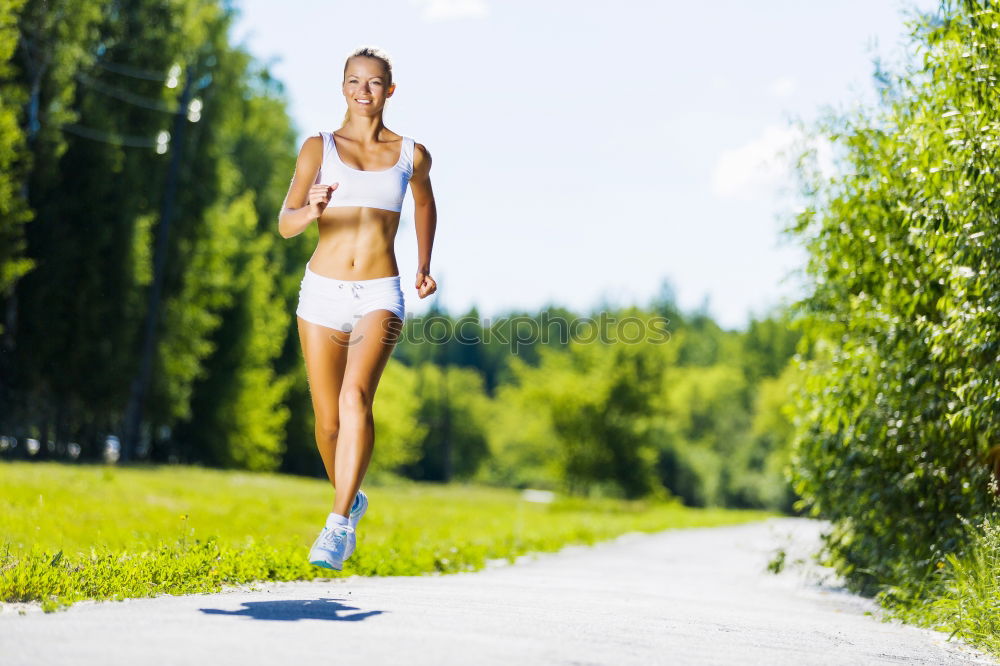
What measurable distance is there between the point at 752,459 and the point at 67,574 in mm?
76996

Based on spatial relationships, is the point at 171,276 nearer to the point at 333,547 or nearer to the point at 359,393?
the point at 359,393

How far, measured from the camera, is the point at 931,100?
10.9 m

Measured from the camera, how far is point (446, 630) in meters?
5.95

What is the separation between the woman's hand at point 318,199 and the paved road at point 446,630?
2.22 m

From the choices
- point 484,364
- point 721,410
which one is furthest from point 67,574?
point 484,364

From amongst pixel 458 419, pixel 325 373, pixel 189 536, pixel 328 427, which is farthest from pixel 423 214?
pixel 458 419

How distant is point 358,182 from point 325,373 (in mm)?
1193

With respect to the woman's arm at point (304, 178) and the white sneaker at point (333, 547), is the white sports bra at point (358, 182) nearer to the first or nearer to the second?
the woman's arm at point (304, 178)

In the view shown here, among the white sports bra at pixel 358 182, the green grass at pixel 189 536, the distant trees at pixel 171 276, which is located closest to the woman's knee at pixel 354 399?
the white sports bra at pixel 358 182

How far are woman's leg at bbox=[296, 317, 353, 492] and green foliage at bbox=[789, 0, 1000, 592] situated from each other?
17.0 feet

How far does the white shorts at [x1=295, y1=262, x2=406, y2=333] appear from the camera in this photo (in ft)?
22.7

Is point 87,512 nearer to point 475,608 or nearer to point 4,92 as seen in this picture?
point 475,608

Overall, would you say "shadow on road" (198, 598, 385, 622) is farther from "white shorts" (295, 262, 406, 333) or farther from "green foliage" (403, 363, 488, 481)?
"green foliage" (403, 363, 488, 481)

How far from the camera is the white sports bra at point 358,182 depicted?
688 centimetres
